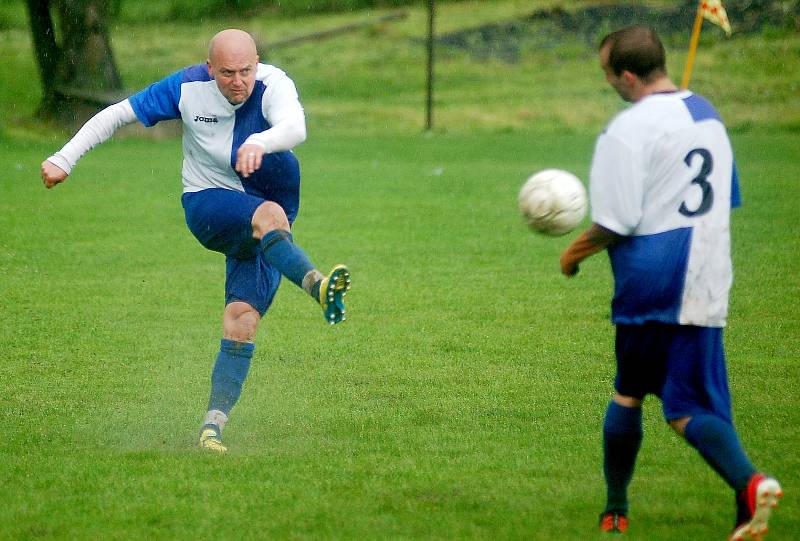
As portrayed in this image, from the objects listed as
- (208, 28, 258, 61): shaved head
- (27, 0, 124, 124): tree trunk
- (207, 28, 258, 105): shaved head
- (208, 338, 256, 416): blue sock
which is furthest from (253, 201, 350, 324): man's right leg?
(27, 0, 124, 124): tree trunk

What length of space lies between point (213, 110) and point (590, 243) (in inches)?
88.4

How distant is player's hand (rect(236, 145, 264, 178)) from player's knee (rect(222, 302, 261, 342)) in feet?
3.44

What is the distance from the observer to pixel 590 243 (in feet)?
13.8

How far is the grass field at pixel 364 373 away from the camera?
479 cm

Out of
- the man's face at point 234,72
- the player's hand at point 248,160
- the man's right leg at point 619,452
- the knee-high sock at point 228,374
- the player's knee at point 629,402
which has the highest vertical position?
the man's face at point 234,72

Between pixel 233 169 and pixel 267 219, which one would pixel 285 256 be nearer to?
pixel 267 219

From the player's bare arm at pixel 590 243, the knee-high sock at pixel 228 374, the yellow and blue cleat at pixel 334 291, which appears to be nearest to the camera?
the player's bare arm at pixel 590 243

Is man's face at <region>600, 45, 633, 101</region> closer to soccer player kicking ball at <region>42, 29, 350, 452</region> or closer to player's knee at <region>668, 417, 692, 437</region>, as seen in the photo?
player's knee at <region>668, 417, 692, 437</region>

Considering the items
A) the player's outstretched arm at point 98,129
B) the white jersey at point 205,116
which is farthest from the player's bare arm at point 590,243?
the player's outstretched arm at point 98,129

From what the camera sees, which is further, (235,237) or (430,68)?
(430,68)

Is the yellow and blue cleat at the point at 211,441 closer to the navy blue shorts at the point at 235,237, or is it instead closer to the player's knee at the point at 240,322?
the player's knee at the point at 240,322

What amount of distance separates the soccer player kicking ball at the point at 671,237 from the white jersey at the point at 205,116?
1973 millimetres

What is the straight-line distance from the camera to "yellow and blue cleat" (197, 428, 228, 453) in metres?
5.55

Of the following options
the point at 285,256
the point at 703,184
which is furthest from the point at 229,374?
the point at 703,184
